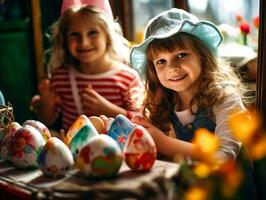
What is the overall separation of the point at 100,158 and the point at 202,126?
519mm

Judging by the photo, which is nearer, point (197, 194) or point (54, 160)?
point (197, 194)

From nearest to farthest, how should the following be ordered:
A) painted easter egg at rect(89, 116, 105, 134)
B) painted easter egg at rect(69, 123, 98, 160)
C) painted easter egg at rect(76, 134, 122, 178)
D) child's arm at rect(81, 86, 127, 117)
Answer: painted easter egg at rect(76, 134, 122, 178), painted easter egg at rect(69, 123, 98, 160), painted easter egg at rect(89, 116, 105, 134), child's arm at rect(81, 86, 127, 117)

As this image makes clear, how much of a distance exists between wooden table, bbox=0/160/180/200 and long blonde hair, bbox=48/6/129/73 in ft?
2.71

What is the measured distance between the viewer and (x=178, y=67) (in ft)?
4.51

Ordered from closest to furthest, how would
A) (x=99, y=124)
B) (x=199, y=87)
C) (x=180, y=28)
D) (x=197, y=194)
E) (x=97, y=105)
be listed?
(x=197, y=194) < (x=99, y=124) < (x=180, y=28) < (x=199, y=87) < (x=97, y=105)

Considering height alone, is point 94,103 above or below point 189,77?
below

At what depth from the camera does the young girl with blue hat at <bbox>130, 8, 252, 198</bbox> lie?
1.33m

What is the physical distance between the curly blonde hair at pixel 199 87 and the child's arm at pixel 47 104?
1.80 feet

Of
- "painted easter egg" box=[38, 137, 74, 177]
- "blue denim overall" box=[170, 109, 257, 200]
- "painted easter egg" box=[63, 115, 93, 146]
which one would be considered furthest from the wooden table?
"blue denim overall" box=[170, 109, 257, 200]

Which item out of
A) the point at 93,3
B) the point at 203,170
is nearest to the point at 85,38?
the point at 93,3

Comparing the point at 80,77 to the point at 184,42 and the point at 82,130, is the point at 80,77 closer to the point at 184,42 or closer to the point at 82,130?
the point at 184,42

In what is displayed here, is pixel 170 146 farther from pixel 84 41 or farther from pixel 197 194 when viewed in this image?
pixel 84 41

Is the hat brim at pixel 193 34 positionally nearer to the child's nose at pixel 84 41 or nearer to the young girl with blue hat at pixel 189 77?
the young girl with blue hat at pixel 189 77

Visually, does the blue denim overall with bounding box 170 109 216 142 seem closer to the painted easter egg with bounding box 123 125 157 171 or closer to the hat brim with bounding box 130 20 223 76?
Answer: the hat brim with bounding box 130 20 223 76
